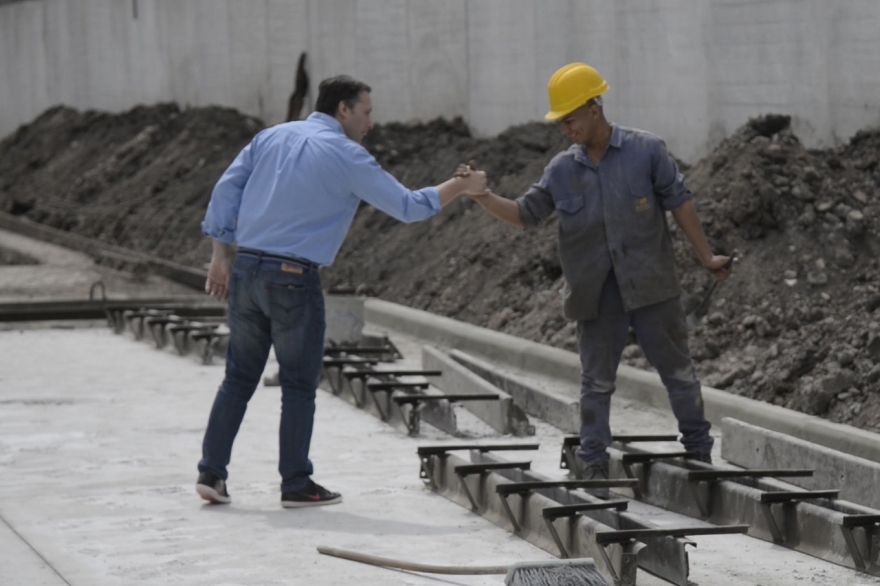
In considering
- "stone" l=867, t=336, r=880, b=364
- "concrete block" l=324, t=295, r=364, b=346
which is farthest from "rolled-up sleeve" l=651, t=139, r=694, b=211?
"concrete block" l=324, t=295, r=364, b=346

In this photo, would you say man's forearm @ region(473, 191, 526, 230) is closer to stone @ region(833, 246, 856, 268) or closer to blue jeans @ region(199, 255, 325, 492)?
blue jeans @ region(199, 255, 325, 492)

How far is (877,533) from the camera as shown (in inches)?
239

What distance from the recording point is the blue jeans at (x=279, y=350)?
731 cm

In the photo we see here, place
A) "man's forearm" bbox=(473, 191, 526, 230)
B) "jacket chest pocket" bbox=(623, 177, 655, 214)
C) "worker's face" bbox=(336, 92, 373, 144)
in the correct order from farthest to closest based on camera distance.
Result: "man's forearm" bbox=(473, 191, 526, 230), "worker's face" bbox=(336, 92, 373, 144), "jacket chest pocket" bbox=(623, 177, 655, 214)

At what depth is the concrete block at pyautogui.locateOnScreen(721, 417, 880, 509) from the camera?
7156 millimetres

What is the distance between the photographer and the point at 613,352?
752 cm

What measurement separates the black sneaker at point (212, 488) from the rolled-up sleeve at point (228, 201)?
3.63 feet

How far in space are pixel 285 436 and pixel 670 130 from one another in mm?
7714

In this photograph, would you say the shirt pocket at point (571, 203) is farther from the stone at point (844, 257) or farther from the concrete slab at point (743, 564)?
the stone at point (844, 257)

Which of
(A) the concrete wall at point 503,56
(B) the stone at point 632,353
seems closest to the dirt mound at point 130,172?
(A) the concrete wall at point 503,56

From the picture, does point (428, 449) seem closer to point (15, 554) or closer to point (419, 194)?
point (419, 194)

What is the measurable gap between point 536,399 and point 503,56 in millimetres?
8285

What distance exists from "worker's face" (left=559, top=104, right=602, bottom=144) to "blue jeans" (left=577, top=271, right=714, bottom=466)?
66 cm

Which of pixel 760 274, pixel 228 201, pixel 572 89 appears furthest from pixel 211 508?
pixel 760 274
